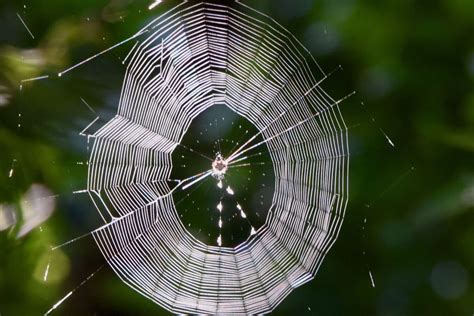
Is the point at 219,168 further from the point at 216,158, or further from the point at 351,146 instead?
the point at 351,146

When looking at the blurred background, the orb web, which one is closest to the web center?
the orb web

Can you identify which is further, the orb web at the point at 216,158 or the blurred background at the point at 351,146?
the orb web at the point at 216,158

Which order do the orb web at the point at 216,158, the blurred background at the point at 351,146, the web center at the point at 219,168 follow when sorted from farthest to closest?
the web center at the point at 219,168 → the orb web at the point at 216,158 → the blurred background at the point at 351,146

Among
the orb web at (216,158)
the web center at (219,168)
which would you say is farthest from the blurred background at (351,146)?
the web center at (219,168)

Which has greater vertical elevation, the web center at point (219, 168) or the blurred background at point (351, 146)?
the web center at point (219, 168)

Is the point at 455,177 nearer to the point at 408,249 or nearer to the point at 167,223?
the point at 408,249

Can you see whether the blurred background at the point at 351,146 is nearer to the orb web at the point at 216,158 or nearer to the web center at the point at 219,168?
the orb web at the point at 216,158

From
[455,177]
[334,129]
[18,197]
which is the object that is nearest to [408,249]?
[455,177]
